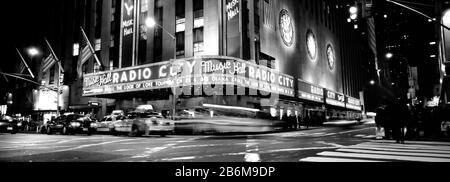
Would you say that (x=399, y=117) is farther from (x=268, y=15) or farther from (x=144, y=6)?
(x=144, y=6)

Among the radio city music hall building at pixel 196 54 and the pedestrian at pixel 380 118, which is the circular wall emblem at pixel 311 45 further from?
the pedestrian at pixel 380 118

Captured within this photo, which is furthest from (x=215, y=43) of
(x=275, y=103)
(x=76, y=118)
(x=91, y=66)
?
(x=91, y=66)

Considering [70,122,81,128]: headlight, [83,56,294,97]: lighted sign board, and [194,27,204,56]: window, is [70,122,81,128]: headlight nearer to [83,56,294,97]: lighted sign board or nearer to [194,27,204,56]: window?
[83,56,294,97]: lighted sign board

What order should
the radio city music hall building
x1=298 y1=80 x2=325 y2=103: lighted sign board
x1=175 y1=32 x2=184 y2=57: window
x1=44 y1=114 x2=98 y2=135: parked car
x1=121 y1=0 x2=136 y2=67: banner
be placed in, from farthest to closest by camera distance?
x1=298 y1=80 x2=325 y2=103: lighted sign board < x1=121 y1=0 x2=136 y2=67: banner < x1=175 y1=32 x2=184 y2=57: window < the radio city music hall building < x1=44 y1=114 x2=98 y2=135: parked car

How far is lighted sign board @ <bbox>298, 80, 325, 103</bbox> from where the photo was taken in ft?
127

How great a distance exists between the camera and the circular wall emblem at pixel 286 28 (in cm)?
3952

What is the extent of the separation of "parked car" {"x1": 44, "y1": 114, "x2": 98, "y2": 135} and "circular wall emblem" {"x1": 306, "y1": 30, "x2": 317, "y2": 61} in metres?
35.4

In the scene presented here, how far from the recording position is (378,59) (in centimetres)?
11081

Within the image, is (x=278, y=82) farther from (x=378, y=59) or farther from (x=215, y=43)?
(x=378, y=59)

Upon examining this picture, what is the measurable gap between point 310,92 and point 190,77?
21.9m

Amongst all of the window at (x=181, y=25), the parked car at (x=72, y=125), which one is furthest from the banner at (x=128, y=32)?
the parked car at (x=72, y=125)

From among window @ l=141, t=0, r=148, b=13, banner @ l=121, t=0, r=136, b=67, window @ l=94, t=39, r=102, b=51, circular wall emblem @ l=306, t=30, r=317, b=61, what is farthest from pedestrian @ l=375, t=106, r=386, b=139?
window @ l=94, t=39, r=102, b=51

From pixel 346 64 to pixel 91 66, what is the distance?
180 ft

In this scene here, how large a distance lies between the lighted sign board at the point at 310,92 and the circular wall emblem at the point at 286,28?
617 cm
